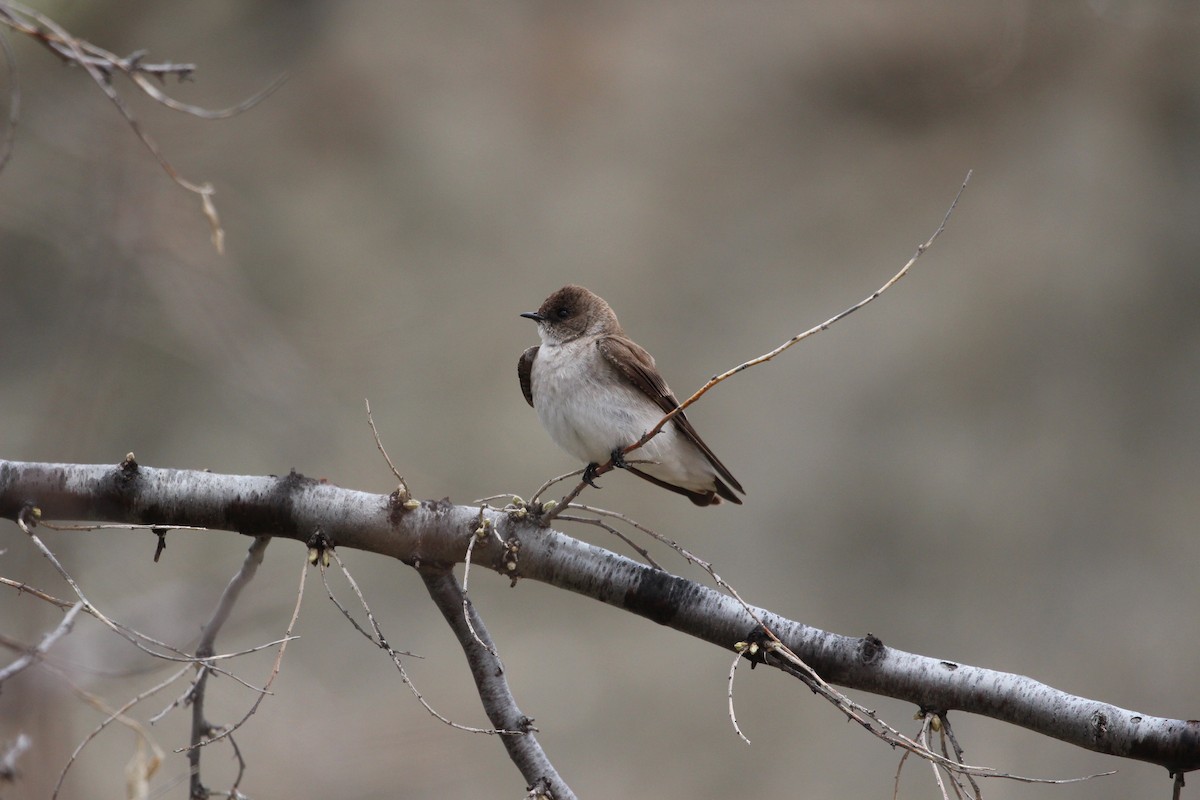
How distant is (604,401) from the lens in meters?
3.00

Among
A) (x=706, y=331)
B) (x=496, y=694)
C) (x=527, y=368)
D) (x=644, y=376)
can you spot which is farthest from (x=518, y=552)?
(x=706, y=331)

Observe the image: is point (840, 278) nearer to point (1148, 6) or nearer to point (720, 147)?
point (720, 147)

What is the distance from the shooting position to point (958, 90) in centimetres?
794

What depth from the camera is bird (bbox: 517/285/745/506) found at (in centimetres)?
297

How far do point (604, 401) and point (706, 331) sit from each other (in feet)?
15.5

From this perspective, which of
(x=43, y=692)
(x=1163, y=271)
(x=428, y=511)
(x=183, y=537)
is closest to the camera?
(x=428, y=511)

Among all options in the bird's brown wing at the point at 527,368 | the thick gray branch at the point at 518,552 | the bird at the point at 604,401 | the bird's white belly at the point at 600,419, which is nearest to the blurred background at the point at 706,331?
the bird's brown wing at the point at 527,368

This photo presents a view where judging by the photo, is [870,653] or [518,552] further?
[518,552]

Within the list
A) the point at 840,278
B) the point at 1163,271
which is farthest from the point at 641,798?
the point at 1163,271

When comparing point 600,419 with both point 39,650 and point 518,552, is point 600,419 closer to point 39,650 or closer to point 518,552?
point 518,552

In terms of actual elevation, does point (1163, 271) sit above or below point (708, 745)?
above

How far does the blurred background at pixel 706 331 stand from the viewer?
6605 mm

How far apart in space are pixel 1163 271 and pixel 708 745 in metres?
5.26

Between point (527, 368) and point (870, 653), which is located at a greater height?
point (527, 368)
